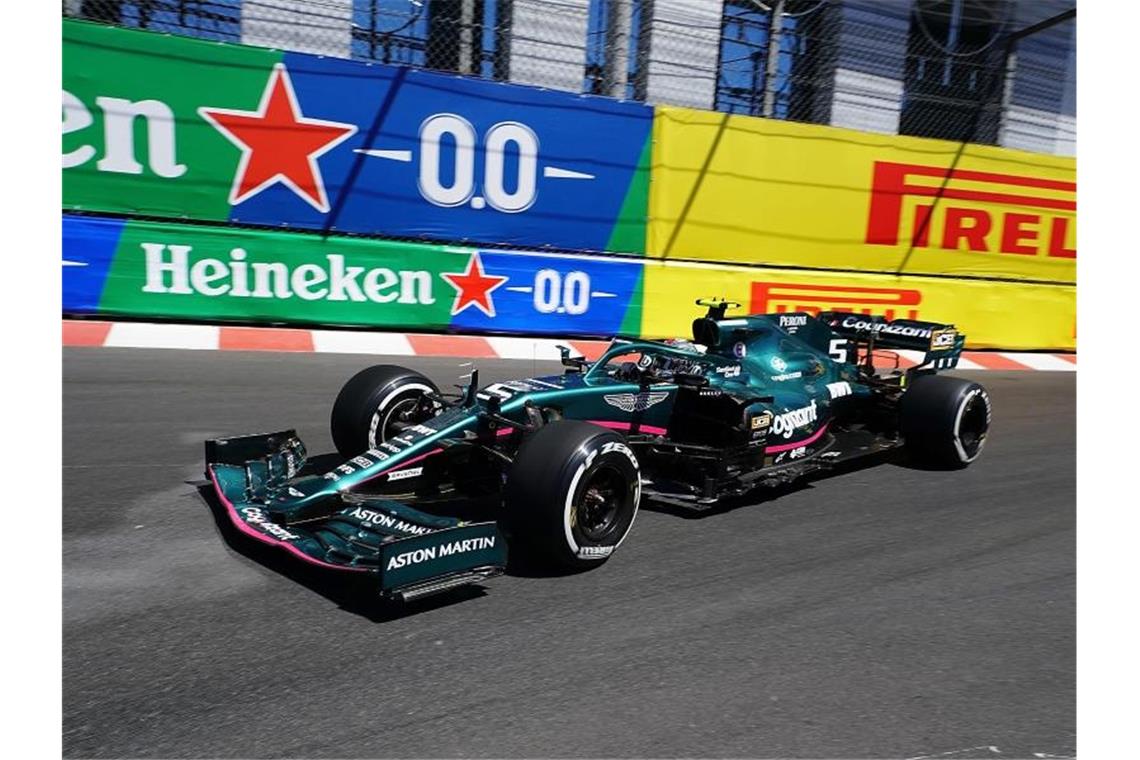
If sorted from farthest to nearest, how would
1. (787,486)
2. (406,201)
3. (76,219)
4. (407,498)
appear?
(406,201)
(76,219)
(787,486)
(407,498)

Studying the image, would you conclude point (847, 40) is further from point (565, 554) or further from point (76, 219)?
point (565, 554)

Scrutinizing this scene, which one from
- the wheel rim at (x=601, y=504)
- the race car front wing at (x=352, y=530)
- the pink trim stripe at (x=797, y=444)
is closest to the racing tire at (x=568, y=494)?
the wheel rim at (x=601, y=504)

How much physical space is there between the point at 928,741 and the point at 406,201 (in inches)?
324

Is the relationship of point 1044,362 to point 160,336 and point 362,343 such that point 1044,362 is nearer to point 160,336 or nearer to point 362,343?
point 362,343

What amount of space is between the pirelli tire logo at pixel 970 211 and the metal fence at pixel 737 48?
94cm

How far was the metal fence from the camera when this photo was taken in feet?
34.1

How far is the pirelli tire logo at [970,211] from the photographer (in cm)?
1230

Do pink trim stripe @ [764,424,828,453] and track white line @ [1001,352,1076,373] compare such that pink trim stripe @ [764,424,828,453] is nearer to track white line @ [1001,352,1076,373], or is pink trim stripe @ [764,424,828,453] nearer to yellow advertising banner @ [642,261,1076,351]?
yellow advertising banner @ [642,261,1076,351]

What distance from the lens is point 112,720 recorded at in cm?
285

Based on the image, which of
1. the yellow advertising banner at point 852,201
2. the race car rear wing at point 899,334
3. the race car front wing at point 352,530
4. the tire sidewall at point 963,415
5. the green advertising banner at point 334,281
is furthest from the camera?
the yellow advertising banner at point 852,201

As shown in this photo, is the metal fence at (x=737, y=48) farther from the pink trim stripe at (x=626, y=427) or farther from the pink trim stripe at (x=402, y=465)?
the pink trim stripe at (x=402, y=465)

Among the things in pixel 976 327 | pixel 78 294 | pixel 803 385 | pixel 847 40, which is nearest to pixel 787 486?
pixel 803 385

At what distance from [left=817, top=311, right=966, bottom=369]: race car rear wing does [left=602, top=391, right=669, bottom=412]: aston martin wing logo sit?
2.27m

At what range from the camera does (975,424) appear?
6.73 metres
